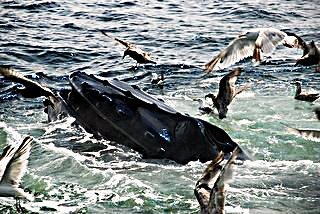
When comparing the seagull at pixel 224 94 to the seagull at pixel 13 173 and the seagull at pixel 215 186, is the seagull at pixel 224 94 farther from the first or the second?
the seagull at pixel 13 173

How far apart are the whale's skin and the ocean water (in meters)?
0.13

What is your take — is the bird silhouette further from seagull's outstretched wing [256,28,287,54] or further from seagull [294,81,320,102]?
seagull's outstretched wing [256,28,287,54]

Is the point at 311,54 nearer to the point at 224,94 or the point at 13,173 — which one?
the point at 224,94

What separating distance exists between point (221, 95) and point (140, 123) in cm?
205

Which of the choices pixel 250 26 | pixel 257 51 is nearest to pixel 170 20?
pixel 250 26

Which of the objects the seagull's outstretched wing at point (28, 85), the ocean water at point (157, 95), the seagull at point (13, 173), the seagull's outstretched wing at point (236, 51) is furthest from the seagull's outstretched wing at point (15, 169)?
the seagull's outstretched wing at point (236, 51)

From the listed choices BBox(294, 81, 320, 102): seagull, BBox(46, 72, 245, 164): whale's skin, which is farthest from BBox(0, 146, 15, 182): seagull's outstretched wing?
BBox(294, 81, 320, 102): seagull

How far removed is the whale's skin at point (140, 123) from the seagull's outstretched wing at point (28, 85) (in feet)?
0.94

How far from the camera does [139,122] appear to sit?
757 centimetres

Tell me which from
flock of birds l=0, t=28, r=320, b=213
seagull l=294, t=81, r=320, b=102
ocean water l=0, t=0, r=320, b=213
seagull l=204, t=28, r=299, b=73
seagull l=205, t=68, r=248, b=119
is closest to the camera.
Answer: flock of birds l=0, t=28, r=320, b=213

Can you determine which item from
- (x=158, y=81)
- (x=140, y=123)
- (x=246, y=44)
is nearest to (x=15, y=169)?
(x=140, y=123)

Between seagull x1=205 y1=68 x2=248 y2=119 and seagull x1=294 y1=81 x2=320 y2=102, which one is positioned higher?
seagull x1=205 y1=68 x2=248 y2=119

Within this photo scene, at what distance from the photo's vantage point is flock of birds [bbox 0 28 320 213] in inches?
211

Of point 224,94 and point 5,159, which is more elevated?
point 5,159
